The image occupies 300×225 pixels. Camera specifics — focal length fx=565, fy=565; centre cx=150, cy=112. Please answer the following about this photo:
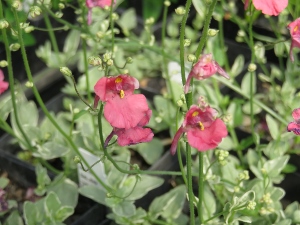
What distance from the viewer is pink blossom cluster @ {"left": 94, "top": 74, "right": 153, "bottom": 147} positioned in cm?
75

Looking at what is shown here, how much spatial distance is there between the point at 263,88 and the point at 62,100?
22.9 inches

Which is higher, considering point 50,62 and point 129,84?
point 129,84

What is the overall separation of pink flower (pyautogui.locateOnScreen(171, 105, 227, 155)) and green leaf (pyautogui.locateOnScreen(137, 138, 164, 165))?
609mm

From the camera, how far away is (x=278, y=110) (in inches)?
53.8

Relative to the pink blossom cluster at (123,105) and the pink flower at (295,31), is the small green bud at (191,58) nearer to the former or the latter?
the pink blossom cluster at (123,105)

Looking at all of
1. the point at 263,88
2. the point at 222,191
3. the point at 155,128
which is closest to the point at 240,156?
the point at 222,191

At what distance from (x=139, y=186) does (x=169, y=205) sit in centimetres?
7

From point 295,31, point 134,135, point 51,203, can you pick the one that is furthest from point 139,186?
point 295,31

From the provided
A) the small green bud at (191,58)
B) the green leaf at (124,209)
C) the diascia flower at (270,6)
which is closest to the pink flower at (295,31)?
the diascia flower at (270,6)

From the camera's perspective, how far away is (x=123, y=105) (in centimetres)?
77

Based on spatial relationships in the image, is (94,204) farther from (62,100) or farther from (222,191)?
(62,100)

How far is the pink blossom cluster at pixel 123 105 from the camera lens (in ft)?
2.47

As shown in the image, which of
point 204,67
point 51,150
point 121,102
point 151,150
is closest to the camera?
point 204,67

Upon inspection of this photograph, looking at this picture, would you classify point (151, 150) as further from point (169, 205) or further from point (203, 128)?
point (203, 128)
